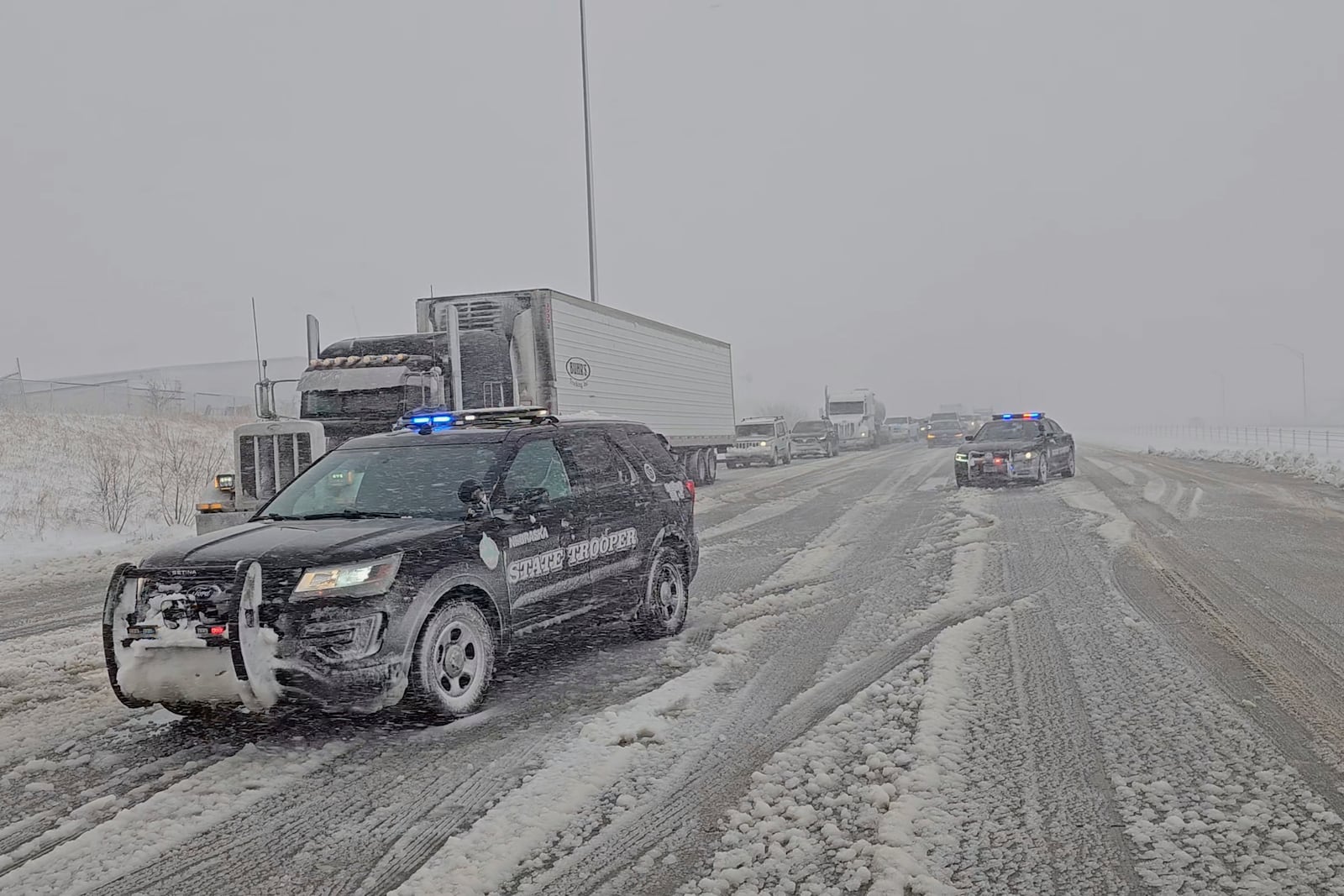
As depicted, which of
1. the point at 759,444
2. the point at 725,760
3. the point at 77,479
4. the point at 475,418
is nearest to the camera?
the point at 725,760

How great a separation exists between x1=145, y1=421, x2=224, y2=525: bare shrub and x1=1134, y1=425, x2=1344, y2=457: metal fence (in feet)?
88.3

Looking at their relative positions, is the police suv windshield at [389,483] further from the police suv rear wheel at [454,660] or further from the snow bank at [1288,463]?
the snow bank at [1288,463]

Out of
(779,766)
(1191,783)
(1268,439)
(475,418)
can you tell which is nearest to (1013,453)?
(475,418)

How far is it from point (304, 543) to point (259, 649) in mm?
575

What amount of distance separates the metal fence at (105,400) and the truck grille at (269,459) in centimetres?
2503

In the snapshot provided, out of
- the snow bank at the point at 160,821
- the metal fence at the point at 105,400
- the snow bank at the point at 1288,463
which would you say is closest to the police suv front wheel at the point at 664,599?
the snow bank at the point at 160,821

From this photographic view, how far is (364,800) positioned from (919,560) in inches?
288

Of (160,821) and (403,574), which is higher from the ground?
(403,574)

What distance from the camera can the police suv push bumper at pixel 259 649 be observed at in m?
4.59

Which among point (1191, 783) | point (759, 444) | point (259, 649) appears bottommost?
point (1191, 783)

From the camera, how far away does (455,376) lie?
13883 mm

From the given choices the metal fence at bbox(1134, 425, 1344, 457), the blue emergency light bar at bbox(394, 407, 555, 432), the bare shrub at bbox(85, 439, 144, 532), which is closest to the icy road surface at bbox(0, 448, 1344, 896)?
the blue emergency light bar at bbox(394, 407, 555, 432)

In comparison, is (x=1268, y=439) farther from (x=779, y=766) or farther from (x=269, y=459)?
(x=779, y=766)

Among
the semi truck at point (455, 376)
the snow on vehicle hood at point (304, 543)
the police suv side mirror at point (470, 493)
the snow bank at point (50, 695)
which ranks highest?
the semi truck at point (455, 376)
